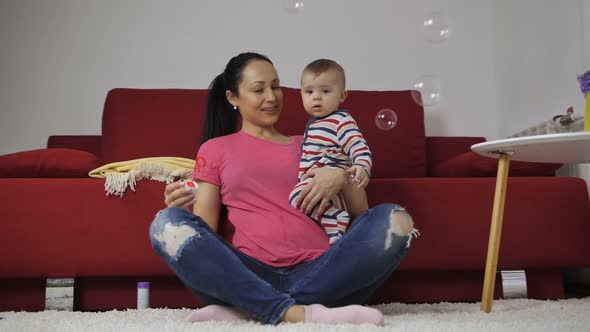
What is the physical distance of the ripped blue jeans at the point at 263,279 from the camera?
1.25 m

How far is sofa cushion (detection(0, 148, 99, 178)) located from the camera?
181 cm

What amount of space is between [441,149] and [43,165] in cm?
151

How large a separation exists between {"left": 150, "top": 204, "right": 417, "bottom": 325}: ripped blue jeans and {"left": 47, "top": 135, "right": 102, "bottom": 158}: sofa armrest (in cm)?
128

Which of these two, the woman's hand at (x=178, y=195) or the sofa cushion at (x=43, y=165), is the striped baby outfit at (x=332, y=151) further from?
the sofa cushion at (x=43, y=165)

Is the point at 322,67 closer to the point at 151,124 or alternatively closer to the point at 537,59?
the point at 151,124

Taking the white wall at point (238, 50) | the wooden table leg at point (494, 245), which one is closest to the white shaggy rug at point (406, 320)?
the wooden table leg at point (494, 245)

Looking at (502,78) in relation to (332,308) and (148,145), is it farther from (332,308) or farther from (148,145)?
(332,308)

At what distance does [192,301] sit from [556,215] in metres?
1.08

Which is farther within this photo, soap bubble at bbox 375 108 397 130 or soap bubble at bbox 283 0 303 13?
soap bubble at bbox 283 0 303 13

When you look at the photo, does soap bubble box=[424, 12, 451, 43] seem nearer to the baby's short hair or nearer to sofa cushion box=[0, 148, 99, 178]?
the baby's short hair

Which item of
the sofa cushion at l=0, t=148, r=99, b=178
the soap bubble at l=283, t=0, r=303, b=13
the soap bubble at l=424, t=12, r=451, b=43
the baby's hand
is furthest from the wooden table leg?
the sofa cushion at l=0, t=148, r=99, b=178

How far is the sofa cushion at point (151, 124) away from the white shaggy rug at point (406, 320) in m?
0.82

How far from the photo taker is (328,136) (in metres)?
1.46

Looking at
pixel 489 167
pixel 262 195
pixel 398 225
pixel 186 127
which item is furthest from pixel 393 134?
pixel 398 225
